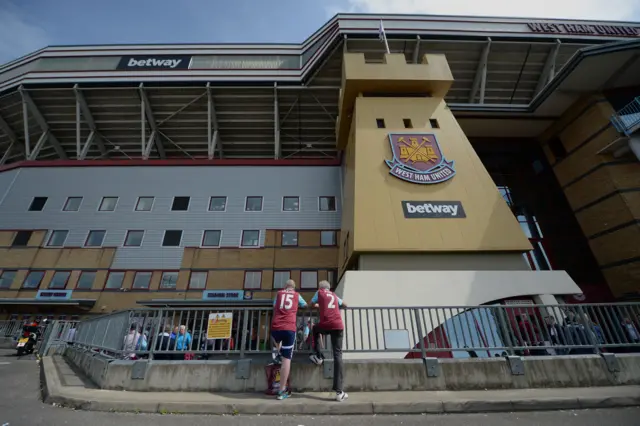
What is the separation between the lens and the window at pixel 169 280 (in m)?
18.7

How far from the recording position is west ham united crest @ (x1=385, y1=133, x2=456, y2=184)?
12453mm

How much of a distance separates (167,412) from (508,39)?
30.3 metres

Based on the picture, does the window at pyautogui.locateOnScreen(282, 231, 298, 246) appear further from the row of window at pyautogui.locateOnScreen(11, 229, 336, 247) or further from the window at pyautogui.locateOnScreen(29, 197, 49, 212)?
the window at pyautogui.locateOnScreen(29, 197, 49, 212)

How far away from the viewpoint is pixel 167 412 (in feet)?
14.4

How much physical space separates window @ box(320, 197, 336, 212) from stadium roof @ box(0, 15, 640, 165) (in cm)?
649

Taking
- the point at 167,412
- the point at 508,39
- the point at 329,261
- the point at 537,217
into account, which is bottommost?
the point at 167,412

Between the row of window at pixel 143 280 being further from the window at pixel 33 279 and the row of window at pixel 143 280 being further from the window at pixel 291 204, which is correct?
the window at pixel 291 204

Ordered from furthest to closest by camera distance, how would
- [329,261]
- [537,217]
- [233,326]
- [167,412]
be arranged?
1. [329,261]
2. [537,217]
3. [233,326]
4. [167,412]

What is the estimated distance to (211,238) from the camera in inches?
794

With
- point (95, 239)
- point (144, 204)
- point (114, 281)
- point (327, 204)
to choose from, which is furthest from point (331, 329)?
point (95, 239)

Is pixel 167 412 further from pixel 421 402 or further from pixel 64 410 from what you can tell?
pixel 421 402

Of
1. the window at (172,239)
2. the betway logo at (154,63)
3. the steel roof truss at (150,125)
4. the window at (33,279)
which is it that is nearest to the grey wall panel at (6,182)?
the window at (33,279)

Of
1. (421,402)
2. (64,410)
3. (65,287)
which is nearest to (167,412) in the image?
(64,410)

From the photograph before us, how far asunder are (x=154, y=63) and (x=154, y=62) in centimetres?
12
